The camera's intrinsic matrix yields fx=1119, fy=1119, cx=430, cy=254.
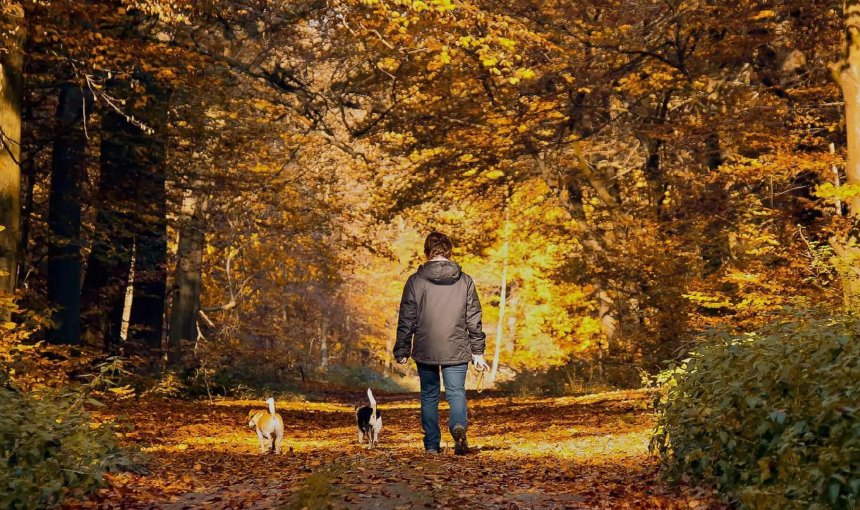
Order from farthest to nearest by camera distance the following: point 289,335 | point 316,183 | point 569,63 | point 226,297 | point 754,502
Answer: point 289,335 → point 226,297 → point 316,183 → point 569,63 → point 754,502

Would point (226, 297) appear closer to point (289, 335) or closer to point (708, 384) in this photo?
point (289, 335)

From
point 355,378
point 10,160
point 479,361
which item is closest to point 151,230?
point 10,160

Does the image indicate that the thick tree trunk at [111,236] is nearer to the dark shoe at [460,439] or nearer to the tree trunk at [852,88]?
the dark shoe at [460,439]

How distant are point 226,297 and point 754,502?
3669 cm

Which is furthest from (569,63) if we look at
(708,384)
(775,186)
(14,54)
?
(708,384)

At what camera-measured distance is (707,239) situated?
2159cm

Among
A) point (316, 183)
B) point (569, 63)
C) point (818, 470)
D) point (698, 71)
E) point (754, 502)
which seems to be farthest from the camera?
point (316, 183)

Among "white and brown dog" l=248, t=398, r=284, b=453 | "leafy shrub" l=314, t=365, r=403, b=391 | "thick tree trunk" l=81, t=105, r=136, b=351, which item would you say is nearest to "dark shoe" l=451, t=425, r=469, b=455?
"white and brown dog" l=248, t=398, r=284, b=453

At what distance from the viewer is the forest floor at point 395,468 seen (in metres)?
8.28

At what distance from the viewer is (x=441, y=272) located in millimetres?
11031

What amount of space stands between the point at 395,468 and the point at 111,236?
45.7ft

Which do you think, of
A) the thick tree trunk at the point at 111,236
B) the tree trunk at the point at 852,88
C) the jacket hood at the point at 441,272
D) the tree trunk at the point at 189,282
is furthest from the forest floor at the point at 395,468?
the tree trunk at the point at 189,282

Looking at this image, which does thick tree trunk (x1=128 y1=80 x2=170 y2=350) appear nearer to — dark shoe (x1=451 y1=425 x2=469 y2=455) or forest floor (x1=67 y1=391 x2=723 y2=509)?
forest floor (x1=67 y1=391 x2=723 y2=509)

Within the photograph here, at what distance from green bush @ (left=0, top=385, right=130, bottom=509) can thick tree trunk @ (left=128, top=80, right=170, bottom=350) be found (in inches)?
435
